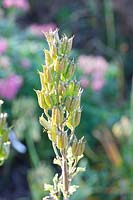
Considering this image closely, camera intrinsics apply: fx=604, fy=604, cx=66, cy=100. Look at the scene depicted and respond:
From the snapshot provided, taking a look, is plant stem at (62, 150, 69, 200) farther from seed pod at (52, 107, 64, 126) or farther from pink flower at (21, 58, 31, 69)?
pink flower at (21, 58, 31, 69)

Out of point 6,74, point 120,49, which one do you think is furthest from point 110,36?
point 6,74

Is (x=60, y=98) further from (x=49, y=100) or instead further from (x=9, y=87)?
(x=9, y=87)

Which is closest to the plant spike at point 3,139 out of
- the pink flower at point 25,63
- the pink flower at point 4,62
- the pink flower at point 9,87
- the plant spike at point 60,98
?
the plant spike at point 60,98

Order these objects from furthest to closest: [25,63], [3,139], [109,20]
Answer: [109,20], [25,63], [3,139]

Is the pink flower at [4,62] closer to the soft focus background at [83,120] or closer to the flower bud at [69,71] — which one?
the soft focus background at [83,120]

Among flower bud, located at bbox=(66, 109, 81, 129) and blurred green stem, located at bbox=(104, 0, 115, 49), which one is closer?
flower bud, located at bbox=(66, 109, 81, 129)

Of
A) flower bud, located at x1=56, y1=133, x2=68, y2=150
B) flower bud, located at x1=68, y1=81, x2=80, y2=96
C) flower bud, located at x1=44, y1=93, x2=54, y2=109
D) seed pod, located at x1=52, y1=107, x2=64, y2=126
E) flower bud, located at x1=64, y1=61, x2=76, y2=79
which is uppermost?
flower bud, located at x1=64, y1=61, x2=76, y2=79

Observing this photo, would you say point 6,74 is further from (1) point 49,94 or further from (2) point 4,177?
(1) point 49,94

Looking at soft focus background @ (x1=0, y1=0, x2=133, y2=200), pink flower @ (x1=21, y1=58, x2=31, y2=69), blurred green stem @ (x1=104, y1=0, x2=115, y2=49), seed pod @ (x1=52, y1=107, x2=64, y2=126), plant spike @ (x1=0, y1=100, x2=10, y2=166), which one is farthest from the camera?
blurred green stem @ (x1=104, y1=0, x2=115, y2=49)

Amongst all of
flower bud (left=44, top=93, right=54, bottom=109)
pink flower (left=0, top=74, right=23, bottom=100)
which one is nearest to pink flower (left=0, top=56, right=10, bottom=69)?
pink flower (left=0, top=74, right=23, bottom=100)

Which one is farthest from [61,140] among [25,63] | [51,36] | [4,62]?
[25,63]
